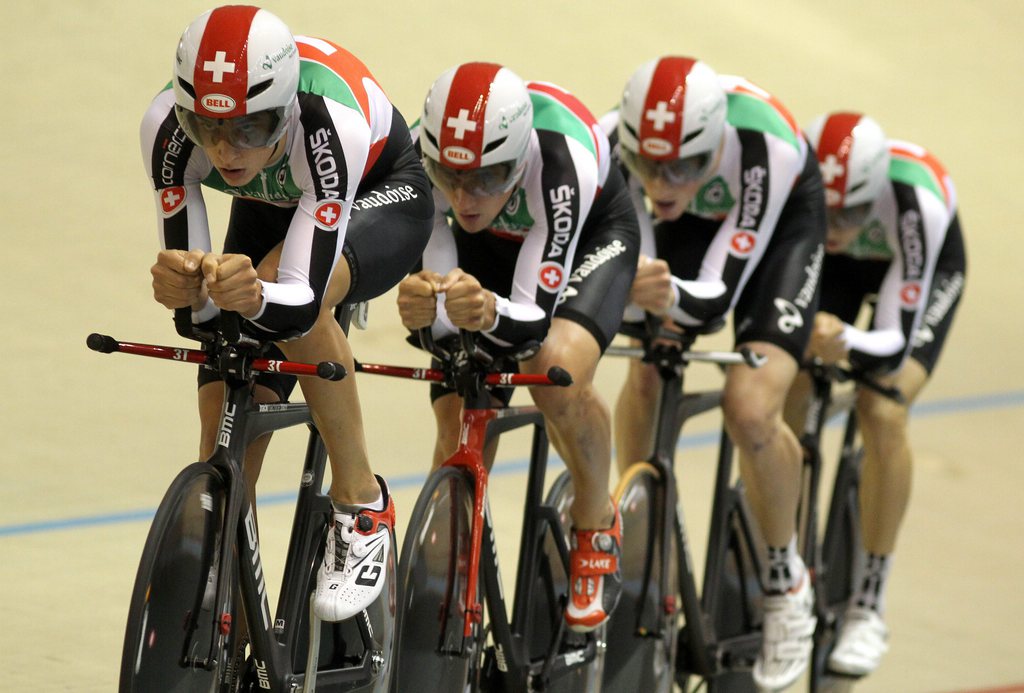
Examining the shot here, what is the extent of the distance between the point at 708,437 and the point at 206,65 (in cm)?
598

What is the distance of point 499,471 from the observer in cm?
737

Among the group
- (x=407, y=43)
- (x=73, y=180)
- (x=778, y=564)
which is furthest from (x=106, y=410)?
(x=407, y=43)

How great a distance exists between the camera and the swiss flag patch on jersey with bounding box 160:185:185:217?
338cm

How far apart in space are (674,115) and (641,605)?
4.59 ft

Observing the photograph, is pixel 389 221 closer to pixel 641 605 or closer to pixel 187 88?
pixel 187 88

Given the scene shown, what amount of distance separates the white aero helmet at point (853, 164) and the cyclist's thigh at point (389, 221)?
84.9 inches

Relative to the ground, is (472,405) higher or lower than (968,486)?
higher

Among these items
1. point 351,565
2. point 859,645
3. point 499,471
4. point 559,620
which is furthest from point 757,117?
point 499,471

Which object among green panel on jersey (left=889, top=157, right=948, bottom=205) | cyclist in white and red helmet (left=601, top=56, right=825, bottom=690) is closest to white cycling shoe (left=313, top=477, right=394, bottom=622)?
cyclist in white and red helmet (left=601, top=56, right=825, bottom=690)

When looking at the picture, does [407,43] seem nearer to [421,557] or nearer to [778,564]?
[778,564]

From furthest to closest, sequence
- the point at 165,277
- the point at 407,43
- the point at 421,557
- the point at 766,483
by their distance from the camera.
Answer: the point at 407,43
the point at 766,483
the point at 421,557
the point at 165,277

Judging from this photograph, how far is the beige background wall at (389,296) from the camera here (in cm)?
585

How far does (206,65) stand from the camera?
3.13 metres

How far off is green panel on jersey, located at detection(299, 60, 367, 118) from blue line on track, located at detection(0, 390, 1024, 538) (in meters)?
2.76
